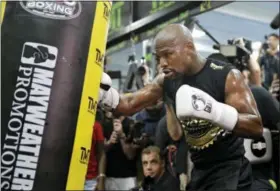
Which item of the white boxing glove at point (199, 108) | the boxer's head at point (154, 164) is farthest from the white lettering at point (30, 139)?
the boxer's head at point (154, 164)

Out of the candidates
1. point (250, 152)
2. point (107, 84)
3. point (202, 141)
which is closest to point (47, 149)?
point (107, 84)

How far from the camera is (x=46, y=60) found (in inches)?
51.5

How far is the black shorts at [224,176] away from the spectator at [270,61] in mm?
2354

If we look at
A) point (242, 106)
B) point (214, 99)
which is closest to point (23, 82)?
point (214, 99)

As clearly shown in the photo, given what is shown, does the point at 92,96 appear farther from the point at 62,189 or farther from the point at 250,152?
the point at 250,152

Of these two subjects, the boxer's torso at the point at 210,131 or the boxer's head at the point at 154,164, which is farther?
the boxer's head at the point at 154,164

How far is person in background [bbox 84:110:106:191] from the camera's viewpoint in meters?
4.06

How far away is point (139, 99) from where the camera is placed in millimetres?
2465

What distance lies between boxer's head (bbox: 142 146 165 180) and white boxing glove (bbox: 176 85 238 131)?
71.6 inches

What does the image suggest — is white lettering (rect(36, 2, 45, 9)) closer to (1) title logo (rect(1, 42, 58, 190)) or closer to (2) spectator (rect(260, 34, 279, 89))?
(1) title logo (rect(1, 42, 58, 190))

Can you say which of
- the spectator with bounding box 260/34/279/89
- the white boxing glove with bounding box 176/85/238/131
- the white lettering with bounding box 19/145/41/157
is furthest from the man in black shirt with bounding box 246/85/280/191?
the white lettering with bounding box 19/145/41/157

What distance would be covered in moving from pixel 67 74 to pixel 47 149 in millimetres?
221

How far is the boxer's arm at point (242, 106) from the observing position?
1.88 meters

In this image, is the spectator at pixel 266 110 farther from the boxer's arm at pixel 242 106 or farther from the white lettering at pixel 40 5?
the white lettering at pixel 40 5
